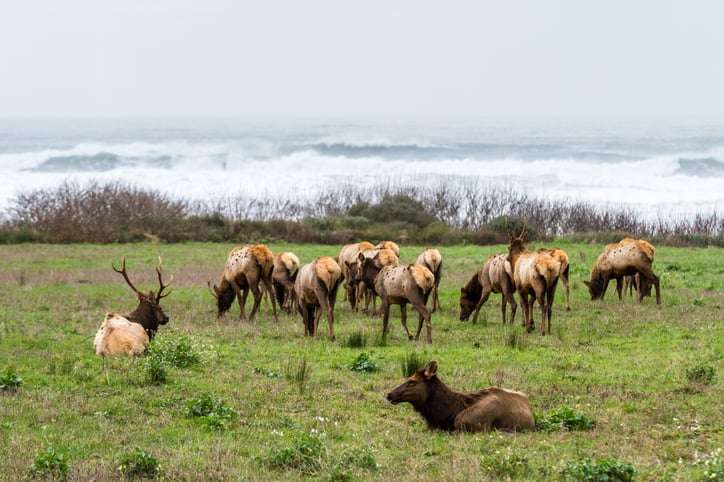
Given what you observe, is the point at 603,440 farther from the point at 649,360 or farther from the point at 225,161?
the point at 225,161

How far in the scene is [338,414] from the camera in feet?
34.2

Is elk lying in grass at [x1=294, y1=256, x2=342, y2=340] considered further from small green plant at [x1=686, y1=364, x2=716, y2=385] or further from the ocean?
A: the ocean

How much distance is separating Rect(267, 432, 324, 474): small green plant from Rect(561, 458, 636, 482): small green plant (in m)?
2.14

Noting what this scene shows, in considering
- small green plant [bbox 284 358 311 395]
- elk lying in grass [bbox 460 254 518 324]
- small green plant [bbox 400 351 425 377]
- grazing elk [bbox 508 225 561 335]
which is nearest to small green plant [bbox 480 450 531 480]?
small green plant [bbox 284 358 311 395]

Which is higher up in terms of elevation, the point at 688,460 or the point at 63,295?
the point at 688,460

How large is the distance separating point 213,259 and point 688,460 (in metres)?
22.1

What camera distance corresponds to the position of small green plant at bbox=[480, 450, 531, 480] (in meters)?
8.03

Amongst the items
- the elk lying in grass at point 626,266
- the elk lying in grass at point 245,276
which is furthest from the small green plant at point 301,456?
the elk lying in grass at point 626,266

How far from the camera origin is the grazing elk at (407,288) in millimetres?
15469

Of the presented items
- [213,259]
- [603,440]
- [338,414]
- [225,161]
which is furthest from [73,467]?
[225,161]

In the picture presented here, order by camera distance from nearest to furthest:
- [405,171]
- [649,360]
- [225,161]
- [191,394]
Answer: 1. [191,394]
2. [649,360]
3. [405,171]
4. [225,161]

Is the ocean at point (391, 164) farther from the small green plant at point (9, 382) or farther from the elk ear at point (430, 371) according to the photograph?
the small green plant at point (9, 382)

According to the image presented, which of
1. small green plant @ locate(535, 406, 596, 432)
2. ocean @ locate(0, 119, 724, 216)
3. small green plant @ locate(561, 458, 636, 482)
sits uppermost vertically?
small green plant @ locate(561, 458, 636, 482)

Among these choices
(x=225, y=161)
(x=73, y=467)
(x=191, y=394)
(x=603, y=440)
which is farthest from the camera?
(x=225, y=161)
